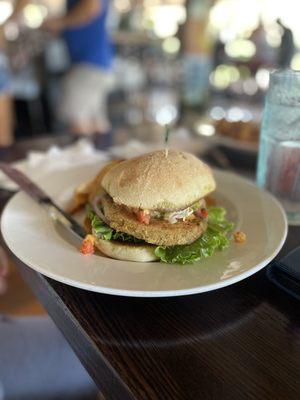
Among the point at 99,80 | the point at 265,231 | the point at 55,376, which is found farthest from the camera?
the point at 99,80

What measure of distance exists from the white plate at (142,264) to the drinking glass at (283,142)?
0.22 ft

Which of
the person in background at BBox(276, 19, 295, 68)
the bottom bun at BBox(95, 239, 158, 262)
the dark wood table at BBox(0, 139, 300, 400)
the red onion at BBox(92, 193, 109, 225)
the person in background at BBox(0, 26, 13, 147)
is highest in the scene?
the person in background at BBox(276, 19, 295, 68)

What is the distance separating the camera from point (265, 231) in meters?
0.72

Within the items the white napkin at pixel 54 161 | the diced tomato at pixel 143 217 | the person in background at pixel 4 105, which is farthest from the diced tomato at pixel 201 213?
the person in background at pixel 4 105

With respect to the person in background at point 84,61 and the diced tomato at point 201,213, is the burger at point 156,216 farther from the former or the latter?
the person in background at point 84,61

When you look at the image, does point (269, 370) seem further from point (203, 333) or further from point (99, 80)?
point (99, 80)

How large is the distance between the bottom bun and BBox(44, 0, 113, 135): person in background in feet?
6.05

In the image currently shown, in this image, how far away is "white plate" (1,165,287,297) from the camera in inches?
22.1

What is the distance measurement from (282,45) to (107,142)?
0.96 meters

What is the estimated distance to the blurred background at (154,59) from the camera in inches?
140

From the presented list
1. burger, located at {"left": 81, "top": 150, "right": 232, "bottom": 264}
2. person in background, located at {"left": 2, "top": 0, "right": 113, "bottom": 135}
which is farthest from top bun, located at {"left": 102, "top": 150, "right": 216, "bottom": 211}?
person in background, located at {"left": 2, "top": 0, "right": 113, "bottom": 135}

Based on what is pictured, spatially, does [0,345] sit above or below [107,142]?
below

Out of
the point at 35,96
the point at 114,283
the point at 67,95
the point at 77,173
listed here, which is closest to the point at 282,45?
the point at 77,173

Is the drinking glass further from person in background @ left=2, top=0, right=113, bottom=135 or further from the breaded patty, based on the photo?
person in background @ left=2, top=0, right=113, bottom=135
